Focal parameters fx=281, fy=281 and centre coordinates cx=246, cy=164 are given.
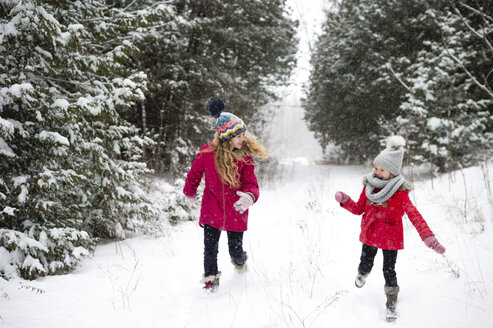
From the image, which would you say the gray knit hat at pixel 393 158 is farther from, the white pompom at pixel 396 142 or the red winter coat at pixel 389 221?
the red winter coat at pixel 389 221

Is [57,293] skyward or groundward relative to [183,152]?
groundward

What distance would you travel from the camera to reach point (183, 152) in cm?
766

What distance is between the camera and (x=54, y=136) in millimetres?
3078

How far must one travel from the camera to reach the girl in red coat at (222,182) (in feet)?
9.12

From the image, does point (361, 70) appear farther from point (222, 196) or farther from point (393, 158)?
point (222, 196)

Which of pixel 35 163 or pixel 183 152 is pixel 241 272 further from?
pixel 183 152

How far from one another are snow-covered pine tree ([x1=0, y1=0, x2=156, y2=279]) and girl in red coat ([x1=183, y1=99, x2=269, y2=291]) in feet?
5.13

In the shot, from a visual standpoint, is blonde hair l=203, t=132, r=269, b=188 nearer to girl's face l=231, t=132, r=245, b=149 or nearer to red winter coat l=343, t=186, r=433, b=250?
girl's face l=231, t=132, r=245, b=149

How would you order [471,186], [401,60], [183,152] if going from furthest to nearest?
[401,60], [183,152], [471,186]

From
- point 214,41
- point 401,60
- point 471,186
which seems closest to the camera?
point 471,186

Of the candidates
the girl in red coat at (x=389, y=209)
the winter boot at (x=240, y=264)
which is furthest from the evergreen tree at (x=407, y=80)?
the winter boot at (x=240, y=264)

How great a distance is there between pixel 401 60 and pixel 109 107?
942 centimetres

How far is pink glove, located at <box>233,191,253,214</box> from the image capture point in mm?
2559

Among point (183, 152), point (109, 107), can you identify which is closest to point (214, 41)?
point (183, 152)
